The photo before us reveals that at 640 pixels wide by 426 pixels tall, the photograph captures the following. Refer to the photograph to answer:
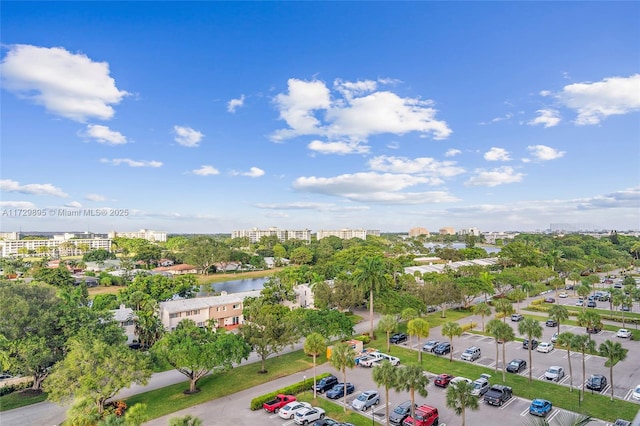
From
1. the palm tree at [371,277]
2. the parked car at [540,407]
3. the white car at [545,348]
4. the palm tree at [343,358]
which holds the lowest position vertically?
the white car at [545,348]

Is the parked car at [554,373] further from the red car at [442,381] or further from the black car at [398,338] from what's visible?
the black car at [398,338]

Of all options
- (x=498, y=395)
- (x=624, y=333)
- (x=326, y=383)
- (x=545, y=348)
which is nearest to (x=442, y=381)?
(x=498, y=395)

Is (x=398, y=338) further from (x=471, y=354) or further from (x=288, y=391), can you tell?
(x=288, y=391)

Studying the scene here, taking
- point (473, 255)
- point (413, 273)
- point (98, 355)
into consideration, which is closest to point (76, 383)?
point (98, 355)

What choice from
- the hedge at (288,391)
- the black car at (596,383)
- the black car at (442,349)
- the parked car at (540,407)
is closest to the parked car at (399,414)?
the hedge at (288,391)

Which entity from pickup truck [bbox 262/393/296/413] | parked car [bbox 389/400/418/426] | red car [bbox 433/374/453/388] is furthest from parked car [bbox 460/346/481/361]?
pickup truck [bbox 262/393/296/413]

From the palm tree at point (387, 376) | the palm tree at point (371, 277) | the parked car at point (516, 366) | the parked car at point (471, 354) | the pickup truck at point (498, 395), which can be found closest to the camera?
the palm tree at point (387, 376)

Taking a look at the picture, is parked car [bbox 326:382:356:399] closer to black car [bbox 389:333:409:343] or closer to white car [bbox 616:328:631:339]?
black car [bbox 389:333:409:343]
